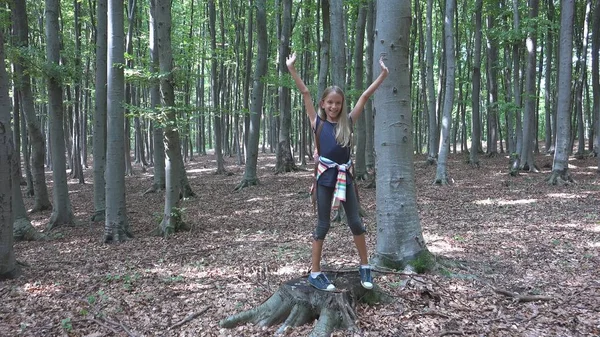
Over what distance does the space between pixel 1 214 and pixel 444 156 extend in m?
12.0

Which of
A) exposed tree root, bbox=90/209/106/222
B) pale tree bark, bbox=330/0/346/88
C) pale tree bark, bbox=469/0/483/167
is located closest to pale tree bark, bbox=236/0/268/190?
exposed tree root, bbox=90/209/106/222

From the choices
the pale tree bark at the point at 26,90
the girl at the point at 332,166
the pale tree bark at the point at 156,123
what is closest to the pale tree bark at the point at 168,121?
the pale tree bark at the point at 156,123

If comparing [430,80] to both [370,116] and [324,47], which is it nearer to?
[370,116]

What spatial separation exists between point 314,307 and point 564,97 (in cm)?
1226

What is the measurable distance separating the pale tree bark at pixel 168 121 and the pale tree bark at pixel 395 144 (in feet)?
15.2

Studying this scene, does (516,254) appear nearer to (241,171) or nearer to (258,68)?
(258,68)

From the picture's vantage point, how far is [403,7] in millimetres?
4473

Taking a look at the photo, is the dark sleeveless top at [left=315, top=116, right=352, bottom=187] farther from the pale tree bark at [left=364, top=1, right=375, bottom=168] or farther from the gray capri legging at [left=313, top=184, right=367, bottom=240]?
the pale tree bark at [left=364, top=1, right=375, bottom=168]

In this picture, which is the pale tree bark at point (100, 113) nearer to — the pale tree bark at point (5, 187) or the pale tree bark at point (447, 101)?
the pale tree bark at point (5, 187)

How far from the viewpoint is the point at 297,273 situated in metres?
5.19

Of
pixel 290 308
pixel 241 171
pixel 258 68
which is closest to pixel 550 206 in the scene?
pixel 290 308

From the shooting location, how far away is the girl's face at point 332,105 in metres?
3.53

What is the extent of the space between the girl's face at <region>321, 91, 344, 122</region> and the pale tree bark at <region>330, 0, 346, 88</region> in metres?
5.34

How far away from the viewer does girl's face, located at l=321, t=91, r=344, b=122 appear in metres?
3.53
